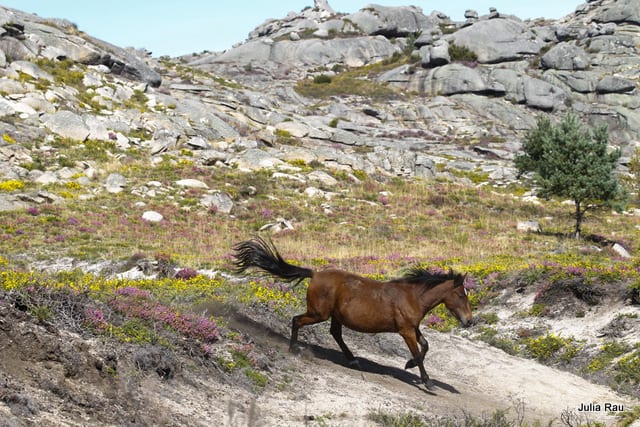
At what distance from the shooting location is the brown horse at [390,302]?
36.9 ft

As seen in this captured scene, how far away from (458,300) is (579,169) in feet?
98.3

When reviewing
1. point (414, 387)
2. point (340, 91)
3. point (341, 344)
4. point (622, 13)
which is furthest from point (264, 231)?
point (622, 13)

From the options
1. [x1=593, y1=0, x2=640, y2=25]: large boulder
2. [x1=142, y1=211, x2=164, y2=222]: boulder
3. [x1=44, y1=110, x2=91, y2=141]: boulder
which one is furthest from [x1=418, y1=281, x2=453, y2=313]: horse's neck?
[x1=593, y1=0, x2=640, y2=25]: large boulder

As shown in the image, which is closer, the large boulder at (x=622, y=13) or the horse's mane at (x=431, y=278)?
the horse's mane at (x=431, y=278)

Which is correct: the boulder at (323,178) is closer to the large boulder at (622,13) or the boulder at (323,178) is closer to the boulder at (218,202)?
the boulder at (218,202)

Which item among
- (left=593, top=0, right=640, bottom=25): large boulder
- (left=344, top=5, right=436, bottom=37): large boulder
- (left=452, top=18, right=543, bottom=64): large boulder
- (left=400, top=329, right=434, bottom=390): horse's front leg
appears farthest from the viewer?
(left=344, top=5, right=436, bottom=37): large boulder

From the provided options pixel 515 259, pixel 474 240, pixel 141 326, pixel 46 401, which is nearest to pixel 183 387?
pixel 141 326

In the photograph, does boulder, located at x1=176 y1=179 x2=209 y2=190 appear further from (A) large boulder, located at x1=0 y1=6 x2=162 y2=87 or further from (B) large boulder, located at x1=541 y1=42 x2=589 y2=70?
(B) large boulder, located at x1=541 y1=42 x2=589 y2=70

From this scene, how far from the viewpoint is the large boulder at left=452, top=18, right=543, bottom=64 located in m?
112

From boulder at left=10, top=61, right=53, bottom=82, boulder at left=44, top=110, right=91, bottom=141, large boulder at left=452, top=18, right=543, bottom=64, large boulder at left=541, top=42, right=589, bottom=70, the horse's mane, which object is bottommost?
the horse's mane

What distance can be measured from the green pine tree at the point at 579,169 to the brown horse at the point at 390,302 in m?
27.1

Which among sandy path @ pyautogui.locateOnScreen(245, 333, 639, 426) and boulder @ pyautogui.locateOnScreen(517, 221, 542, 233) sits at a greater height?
boulder @ pyautogui.locateOnScreen(517, 221, 542, 233)

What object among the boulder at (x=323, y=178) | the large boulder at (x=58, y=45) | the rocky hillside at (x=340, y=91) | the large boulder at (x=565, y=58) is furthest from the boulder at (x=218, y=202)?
the large boulder at (x=565, y=58)

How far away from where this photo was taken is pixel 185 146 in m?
49.0
